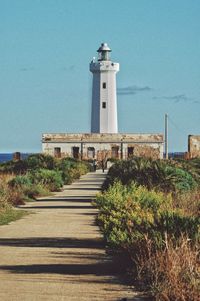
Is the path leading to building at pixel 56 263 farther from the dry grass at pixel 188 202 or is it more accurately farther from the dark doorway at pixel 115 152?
the dark doorway at pixel 115 152

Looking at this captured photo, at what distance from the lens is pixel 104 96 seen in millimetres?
88000

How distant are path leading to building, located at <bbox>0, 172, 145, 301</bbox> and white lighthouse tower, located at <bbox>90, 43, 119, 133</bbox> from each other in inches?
2598

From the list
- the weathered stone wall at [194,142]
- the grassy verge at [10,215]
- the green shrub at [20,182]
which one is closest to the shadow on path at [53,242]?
the grassy verge at [10,215]

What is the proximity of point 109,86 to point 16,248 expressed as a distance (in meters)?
74.8

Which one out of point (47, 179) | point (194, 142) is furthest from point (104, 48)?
point (47, 179)

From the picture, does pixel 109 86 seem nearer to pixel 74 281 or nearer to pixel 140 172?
pixel 140 172

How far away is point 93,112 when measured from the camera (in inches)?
3479

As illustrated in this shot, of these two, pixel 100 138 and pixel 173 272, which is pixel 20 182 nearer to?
pixel 173 272

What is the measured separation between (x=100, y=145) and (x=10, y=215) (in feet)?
194

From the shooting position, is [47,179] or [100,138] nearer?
[47,179]

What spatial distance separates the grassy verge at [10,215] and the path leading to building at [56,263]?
0.34 metres

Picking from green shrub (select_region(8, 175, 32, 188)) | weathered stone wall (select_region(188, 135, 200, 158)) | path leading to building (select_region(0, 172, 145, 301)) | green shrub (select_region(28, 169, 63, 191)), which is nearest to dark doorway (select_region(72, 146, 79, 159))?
weathered stone wall (select_region(188, 135, 200, 158))

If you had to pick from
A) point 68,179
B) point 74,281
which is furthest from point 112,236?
point 68,179

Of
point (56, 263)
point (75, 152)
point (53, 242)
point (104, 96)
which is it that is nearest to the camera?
point (56, 263)
